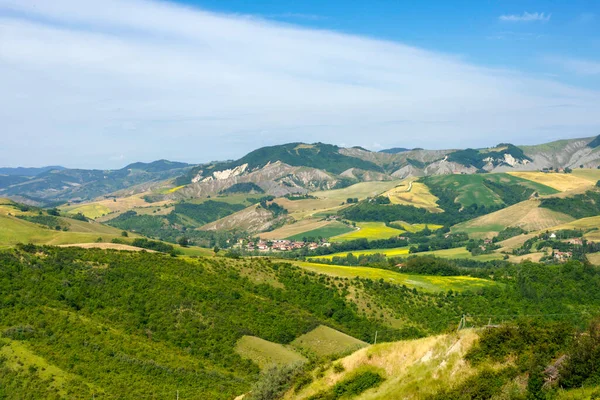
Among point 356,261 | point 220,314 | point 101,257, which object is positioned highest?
point 101,257

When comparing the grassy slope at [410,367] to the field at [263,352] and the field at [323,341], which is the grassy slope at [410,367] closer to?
the field at [263,352]

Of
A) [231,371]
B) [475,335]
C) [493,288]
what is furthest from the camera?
[493,288]

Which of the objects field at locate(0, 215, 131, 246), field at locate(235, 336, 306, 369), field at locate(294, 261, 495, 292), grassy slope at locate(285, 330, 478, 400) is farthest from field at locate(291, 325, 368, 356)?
field at locate(0, 215, 131, 246)

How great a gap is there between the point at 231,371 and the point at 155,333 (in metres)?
14.6

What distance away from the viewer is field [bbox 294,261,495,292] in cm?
12262

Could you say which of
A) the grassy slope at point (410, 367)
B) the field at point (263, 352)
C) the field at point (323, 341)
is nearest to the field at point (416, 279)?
the field at point (323, 341)

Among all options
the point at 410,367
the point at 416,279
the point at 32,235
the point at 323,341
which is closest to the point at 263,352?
the point at 323,341

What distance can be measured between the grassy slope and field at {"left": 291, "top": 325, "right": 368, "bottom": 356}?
40.1m

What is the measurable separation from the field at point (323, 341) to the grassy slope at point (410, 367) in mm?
40071

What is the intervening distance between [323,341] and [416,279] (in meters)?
54.5

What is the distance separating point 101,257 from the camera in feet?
322

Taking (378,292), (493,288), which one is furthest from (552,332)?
(493,288)

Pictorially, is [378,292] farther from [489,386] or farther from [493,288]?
[489,386]

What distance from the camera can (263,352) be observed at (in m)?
74.1
